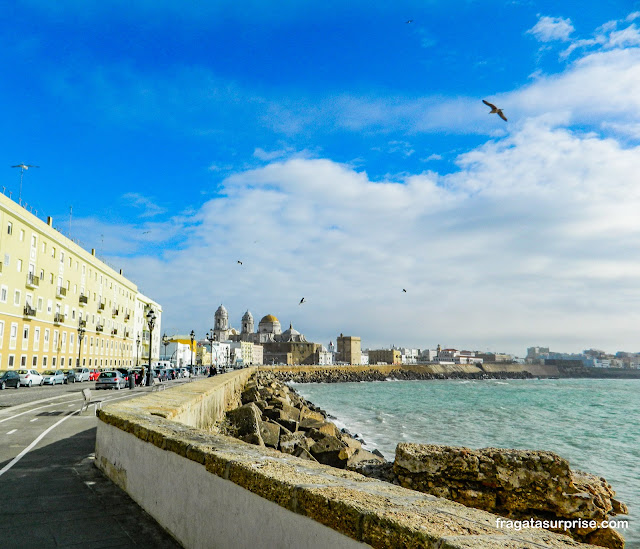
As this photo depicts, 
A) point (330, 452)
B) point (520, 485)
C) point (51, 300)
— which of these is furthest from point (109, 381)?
point (520, 485)

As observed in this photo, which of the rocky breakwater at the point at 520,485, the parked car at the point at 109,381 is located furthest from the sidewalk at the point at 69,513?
the parked car at the point at 109,381

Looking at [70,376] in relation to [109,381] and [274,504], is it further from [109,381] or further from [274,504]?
[274,504]

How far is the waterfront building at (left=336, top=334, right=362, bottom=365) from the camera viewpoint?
186 metres

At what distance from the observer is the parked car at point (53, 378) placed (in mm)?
37719

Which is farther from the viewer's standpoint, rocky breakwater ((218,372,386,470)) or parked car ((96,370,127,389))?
parked car ((96,370,127,389))

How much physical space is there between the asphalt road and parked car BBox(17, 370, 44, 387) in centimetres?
2781

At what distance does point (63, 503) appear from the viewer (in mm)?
6008

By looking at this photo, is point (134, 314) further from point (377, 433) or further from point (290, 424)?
point (290, 424)

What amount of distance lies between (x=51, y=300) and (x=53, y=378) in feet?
39.4

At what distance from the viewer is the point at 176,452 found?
4797 millimetres

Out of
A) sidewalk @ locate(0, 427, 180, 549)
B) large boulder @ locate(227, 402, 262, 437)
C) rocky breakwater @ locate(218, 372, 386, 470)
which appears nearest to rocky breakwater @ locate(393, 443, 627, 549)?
rocky breakwater @ locate(218, 372, 386, 470)

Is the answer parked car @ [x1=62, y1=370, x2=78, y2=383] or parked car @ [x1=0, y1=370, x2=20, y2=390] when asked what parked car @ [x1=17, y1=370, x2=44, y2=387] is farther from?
parked car @ [x1=62, y1=370, x2=78, y2=383]

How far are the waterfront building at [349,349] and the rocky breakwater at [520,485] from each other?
178 metres

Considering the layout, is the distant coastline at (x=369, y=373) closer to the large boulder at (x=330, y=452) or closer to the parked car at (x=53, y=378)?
the parked car at (x=53, y=378)
